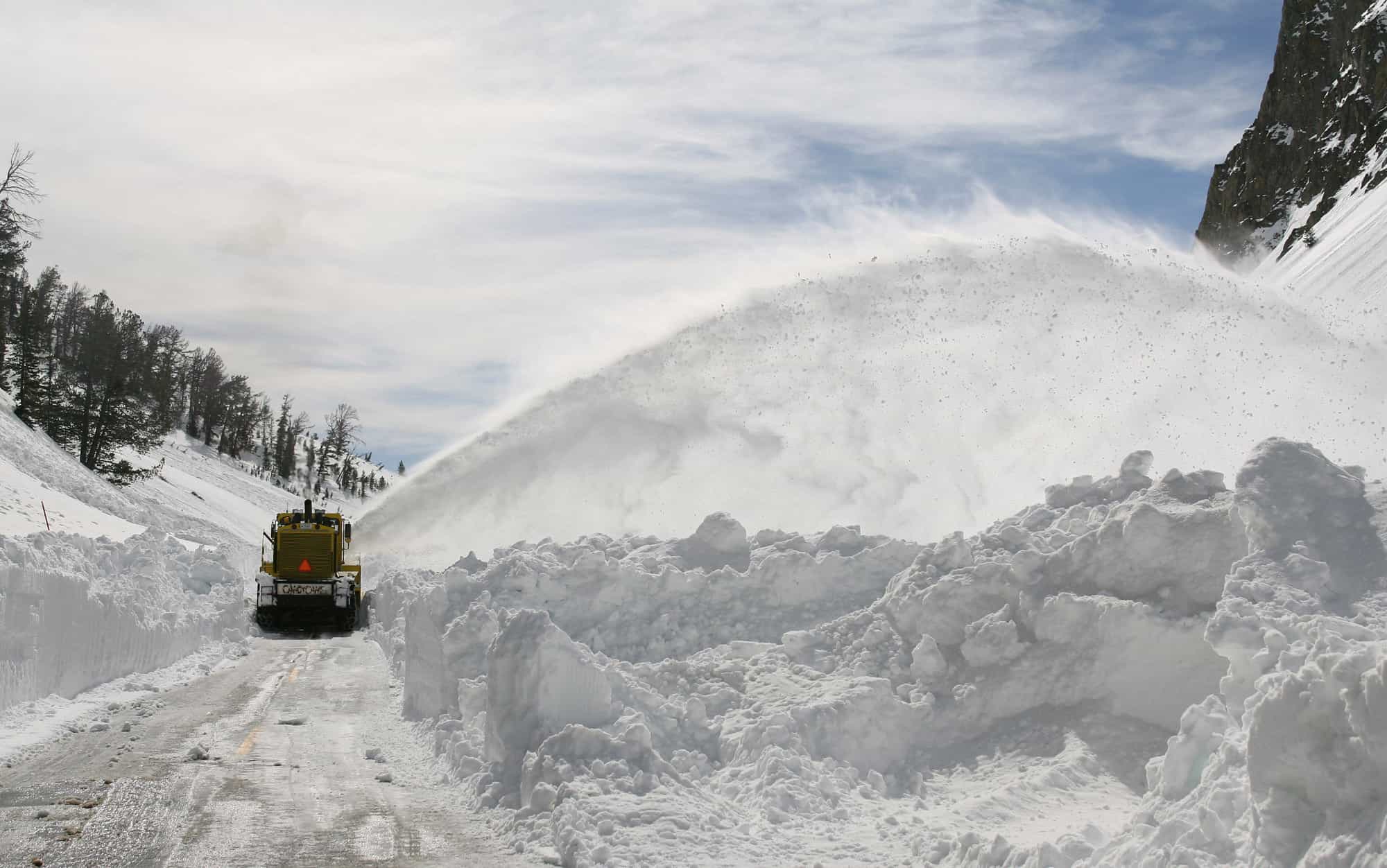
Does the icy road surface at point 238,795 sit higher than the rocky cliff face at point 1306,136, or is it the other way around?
the rocky cliff face at point 1306,136

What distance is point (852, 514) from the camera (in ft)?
71.8

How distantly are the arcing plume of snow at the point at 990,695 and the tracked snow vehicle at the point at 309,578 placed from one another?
14.8 m

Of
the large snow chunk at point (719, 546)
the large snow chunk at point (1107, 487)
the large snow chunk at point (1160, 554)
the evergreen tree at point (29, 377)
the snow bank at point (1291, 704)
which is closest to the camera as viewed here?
the snow bank at point (1291, 704)

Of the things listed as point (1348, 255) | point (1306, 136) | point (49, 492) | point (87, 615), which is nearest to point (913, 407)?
point (87, 615)

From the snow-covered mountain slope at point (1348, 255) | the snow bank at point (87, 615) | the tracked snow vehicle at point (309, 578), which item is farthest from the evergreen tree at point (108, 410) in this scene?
the snow-covered mountain slope at point (1348, 255)

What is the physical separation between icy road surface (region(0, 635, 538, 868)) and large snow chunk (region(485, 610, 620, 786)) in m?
0.61

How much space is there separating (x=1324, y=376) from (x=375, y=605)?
2157cm

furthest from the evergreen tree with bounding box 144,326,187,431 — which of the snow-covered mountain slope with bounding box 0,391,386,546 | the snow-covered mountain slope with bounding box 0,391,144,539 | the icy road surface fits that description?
the icy road surface

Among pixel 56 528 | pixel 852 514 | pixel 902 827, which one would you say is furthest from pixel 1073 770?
pixel 56 528

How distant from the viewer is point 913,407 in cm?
2336

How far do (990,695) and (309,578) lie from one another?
2089 centimetres

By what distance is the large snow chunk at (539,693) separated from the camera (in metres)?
8.73

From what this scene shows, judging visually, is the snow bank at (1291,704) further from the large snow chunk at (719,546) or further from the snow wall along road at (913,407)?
the snow wall along road at (913,407)

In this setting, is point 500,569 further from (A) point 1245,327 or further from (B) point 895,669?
(A) point 1245,327
